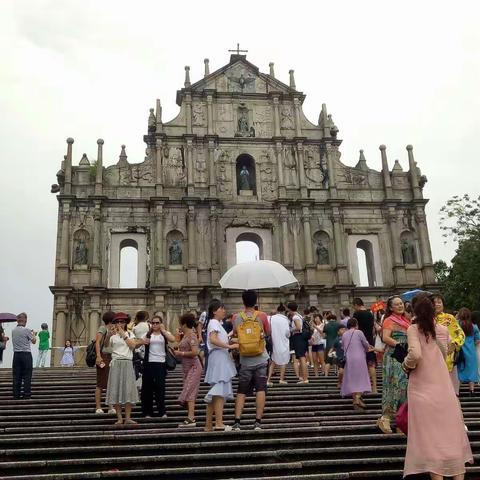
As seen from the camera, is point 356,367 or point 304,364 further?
point 304,364

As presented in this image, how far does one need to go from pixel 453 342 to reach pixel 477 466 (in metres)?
2.05

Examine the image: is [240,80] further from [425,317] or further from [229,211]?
[425,317]

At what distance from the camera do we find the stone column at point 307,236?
1013 inches

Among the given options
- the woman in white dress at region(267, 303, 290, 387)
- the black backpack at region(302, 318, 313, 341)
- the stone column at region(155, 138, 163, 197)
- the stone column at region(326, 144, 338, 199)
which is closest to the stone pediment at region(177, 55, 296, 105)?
the stone column at region(155, 138, 163, 197)

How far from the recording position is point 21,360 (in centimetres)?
1099

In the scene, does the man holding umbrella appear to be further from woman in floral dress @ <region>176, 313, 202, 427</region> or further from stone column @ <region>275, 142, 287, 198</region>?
stone column @ <region>275, 142, 287, 198</region>

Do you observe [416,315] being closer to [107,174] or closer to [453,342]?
[453,342]

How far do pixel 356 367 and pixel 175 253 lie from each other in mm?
16979

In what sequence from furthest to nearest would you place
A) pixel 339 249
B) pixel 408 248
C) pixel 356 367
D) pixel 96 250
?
pixel 408 248, pixel 339 249, pixel 96 250, pixel 356 367

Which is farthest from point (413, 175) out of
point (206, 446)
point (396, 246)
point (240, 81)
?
point (206, 446)

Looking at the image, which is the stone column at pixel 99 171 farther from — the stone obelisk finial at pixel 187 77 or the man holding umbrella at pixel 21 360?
the man holding umbrella at pixel 21 360

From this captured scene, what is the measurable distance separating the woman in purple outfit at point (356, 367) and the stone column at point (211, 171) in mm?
17476

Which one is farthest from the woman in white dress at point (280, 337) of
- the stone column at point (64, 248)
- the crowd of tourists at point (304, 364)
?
the stone column at point (64, 248)

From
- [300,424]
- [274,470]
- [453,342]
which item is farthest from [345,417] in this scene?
[274,470]
